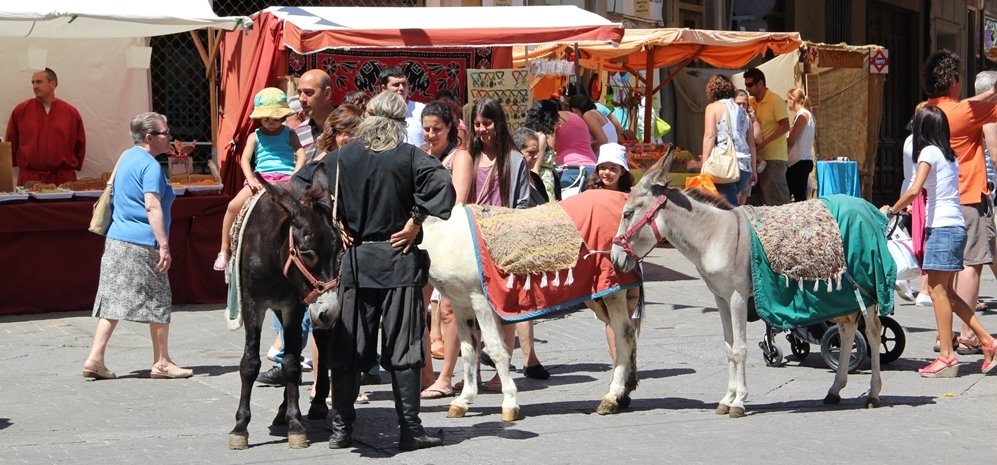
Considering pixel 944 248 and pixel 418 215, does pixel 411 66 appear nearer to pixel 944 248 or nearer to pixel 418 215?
pixel 944 248

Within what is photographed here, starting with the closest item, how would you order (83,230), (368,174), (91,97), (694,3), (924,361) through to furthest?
1. (368,174)
2. (924,361)
3. (83,230)
4. (91,97)
5. (694,3)

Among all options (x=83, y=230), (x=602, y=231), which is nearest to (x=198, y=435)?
(x=602, y=231)

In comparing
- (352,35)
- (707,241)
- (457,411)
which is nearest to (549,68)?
(352,35)

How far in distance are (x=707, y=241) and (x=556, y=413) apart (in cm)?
134

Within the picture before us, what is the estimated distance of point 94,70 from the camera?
14.3 meters

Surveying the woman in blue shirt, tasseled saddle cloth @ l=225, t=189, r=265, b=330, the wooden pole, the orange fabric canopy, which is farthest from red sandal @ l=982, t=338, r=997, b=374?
the wooden pole

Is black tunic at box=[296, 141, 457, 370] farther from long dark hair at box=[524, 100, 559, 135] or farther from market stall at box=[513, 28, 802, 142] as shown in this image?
market stall at box=[513, 28, 802, 142]

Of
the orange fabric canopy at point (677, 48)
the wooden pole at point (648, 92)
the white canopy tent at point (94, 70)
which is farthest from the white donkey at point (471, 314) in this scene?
the wooden pole at point (648, 92)

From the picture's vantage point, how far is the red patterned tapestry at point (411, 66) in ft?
44.4

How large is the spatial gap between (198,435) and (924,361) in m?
5.23

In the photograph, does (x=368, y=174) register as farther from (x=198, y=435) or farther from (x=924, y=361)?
(x=924, y=361)

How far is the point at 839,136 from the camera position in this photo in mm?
20594

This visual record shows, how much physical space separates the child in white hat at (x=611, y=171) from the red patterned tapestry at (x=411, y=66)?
5136mm

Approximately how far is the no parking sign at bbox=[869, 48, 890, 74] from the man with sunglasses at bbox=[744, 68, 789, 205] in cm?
652
